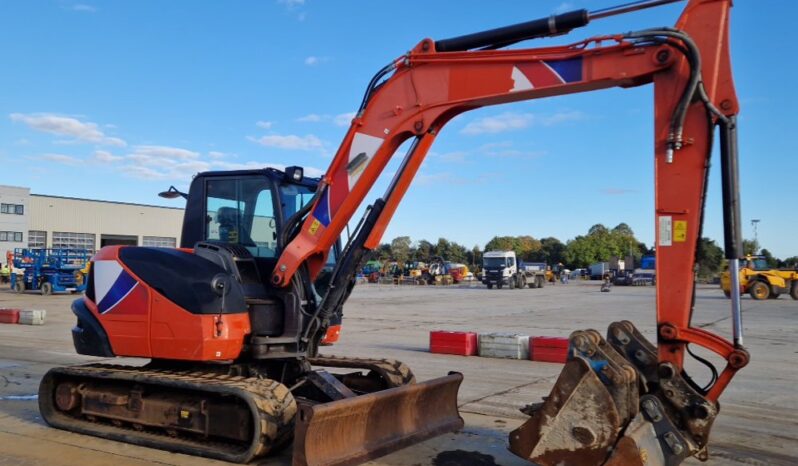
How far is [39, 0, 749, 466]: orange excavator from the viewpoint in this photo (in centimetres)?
457

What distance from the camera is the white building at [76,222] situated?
5788cm

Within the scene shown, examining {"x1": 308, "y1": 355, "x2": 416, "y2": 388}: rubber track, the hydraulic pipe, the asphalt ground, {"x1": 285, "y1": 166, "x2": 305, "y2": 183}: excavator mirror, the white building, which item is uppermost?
the white building

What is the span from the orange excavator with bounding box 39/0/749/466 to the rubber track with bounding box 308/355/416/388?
0.11 feet

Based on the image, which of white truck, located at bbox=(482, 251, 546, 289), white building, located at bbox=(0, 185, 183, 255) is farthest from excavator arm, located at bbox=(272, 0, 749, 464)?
white building, located at bbox=(0, 185, 183, 255)

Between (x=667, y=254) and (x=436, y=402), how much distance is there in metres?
3.03

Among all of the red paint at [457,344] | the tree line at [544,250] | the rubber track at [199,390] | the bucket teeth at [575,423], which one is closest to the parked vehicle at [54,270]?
the red paint at [457,344]

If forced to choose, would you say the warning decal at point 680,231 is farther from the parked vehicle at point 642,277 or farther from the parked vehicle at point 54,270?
the parked vehicle at point 642,277

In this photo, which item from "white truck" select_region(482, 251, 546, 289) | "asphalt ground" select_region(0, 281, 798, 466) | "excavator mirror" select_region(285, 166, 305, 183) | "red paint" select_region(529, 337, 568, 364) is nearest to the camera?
"asphalt ground" select_region(0, 281, 798, 466)

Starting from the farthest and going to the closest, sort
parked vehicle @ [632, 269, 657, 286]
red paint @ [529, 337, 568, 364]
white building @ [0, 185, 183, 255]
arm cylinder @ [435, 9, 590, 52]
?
parked vehicle @ [632, 269, 657, 286], white building @ [0, 185, 183, 255], red paint @ [529, 337, 568, 364], arm cylinder @ [435, 9, 590, 52]

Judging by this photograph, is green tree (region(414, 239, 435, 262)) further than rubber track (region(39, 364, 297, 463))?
Yes

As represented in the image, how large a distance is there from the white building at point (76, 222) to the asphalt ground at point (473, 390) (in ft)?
137

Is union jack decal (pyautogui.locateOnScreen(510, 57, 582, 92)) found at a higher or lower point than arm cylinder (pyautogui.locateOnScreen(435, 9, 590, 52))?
lower

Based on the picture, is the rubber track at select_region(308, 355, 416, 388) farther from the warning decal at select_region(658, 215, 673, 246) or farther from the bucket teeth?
the warning decal at select_region(658, 215, 673, 246)

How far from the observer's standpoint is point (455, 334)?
44.2 feet
